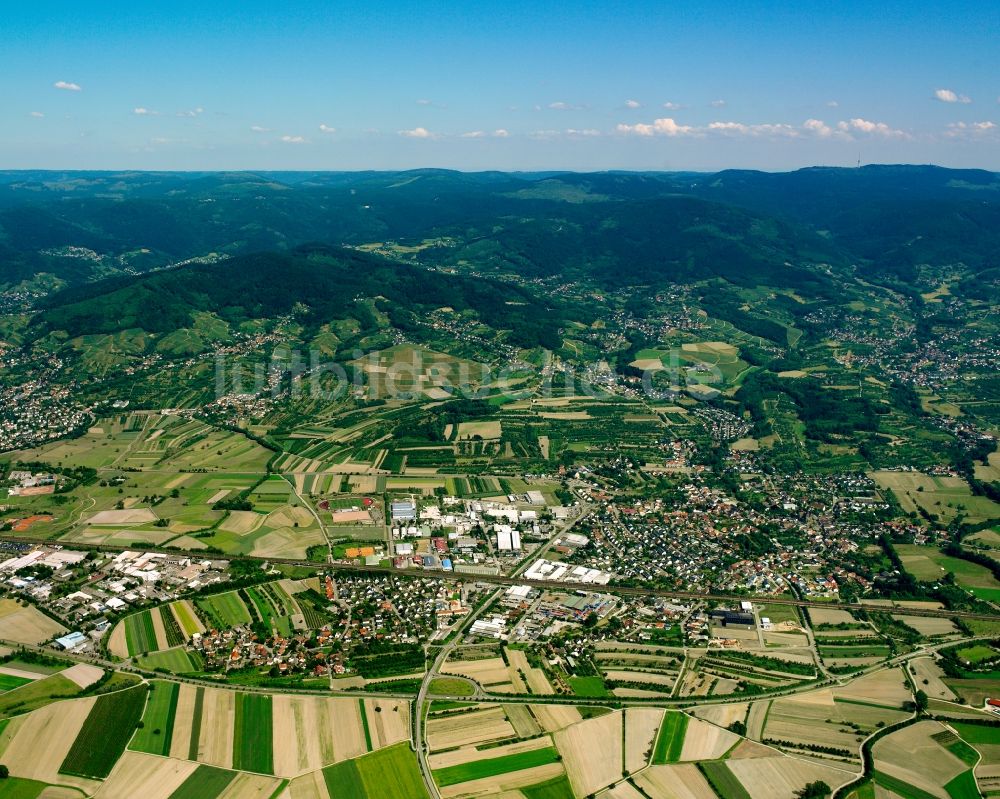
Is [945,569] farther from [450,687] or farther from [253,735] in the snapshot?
[253,735]

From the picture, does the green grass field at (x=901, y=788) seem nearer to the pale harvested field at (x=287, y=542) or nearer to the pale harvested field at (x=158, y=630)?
the pale harvested field at (x=158, y=630)

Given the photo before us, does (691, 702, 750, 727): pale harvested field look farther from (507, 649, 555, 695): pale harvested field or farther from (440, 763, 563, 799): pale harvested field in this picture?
(440, 763, 563, 799): pale harvested field

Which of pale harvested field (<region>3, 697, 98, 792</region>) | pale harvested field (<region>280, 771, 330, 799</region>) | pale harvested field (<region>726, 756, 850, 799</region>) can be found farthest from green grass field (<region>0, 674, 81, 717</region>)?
pale harvested field (<region>726, 756, 850, 799</region>)

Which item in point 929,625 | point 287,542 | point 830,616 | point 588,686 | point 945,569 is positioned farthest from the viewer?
point 287,542

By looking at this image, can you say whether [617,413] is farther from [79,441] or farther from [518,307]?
[79,441]

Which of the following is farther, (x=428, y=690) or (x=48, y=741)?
(x=428, y=690)

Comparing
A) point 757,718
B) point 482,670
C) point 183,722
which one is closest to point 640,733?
point 757,718
